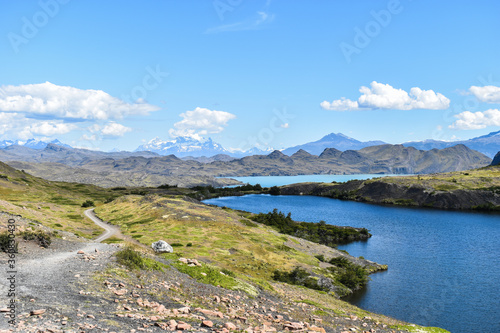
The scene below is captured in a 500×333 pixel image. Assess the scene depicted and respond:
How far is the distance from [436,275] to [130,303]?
266 ft

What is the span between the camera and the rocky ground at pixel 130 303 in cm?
2066

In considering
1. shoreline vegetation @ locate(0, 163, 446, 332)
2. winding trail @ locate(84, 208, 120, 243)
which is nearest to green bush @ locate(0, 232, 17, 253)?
shoreline vegetation @ locate(0, 163, 446, 332)

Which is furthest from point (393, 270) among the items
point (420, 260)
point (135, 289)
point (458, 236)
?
point (135, 289)

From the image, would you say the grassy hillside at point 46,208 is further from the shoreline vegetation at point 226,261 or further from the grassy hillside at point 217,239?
the grassy hillside at point 217,239

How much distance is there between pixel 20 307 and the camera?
20.8 m

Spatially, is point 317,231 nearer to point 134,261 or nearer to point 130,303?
point 134,261

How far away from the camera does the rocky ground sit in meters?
20.7

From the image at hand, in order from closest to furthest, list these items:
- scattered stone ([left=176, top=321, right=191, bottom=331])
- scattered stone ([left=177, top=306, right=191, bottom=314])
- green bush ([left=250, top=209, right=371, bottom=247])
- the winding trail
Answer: scattered stone ([left=176, top=321, right=191, bottom=331]) < scattered stone ([left=177, top=306, right=191, bottom=314]) < the winding trail < green bush ([left=250, top=209, right=371, bottom=247])

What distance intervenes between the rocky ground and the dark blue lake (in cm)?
3170

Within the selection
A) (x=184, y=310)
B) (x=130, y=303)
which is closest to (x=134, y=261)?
(x=130, y=303)

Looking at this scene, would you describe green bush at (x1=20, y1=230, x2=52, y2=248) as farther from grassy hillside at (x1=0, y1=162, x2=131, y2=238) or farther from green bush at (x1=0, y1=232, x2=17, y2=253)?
grassy hillside at (x1=0, y1=162, x2=131, y2=238)

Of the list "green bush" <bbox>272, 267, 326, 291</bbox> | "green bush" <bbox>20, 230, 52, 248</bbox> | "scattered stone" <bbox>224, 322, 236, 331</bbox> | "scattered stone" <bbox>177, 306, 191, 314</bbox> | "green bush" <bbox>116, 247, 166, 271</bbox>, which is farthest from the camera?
"green bush" <bbox>272, 267, 326, 291</bbox>

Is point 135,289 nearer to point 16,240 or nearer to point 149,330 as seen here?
point 149,330

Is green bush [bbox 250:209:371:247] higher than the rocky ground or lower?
lower
